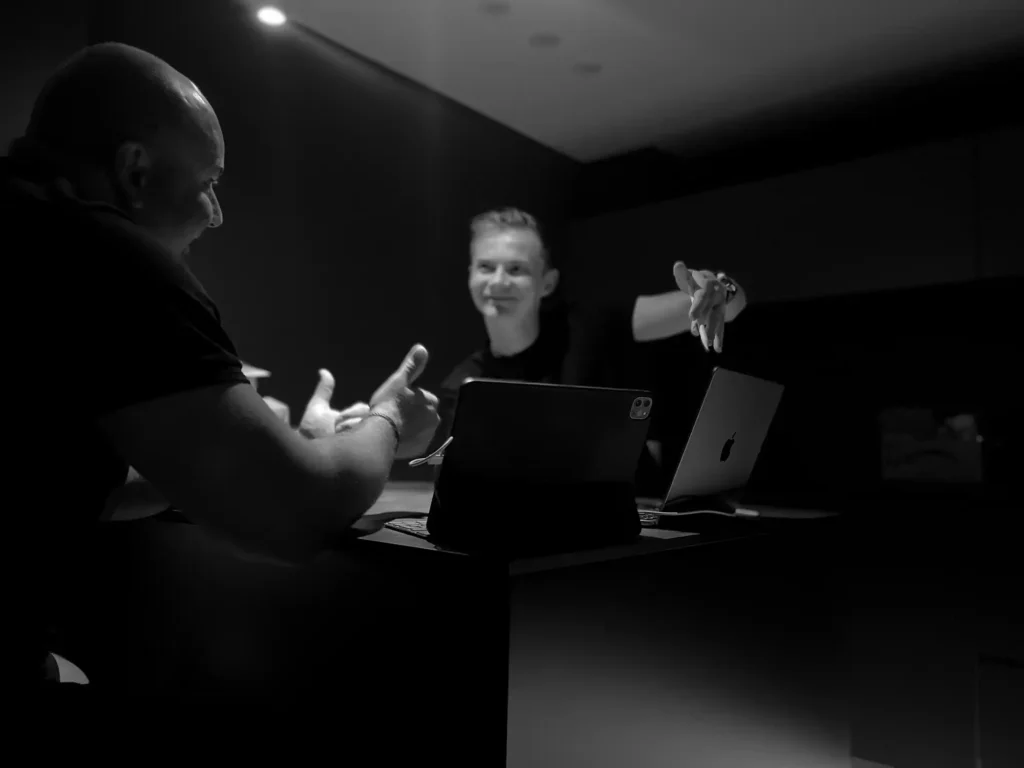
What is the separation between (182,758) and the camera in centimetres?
77

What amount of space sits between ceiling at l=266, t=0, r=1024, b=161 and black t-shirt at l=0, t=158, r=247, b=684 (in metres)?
2.04

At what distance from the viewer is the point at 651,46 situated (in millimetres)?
2697

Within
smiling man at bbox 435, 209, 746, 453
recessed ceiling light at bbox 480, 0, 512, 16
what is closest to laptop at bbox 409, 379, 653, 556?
smiling man at bbox 435, 209, 746, 453

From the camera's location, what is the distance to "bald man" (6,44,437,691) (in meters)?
0.65

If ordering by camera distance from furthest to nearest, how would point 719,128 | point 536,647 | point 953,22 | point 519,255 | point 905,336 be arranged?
point 719,128 < point 905,336 < point 953,22 < point 519,255 < point 536,647

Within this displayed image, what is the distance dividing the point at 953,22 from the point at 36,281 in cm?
290

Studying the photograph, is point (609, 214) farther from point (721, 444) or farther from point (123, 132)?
point (123, 132)

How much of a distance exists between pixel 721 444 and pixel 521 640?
0.52 m

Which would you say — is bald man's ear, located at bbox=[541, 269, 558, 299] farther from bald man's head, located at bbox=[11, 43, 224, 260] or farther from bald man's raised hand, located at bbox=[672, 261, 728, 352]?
bald man's head, located at bbox=[11, 43, 224, 260]

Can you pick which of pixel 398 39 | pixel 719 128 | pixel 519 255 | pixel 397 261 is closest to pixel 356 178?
pixel 397 261

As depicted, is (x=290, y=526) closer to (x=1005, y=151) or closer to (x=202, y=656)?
(x=202, y=656)

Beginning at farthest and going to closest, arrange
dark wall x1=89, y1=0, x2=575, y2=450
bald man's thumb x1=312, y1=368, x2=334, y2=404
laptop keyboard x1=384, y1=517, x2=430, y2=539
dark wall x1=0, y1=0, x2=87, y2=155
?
dark wall x1=89, y1=0, x2=575, y2=450 → dark wall x1=0, y1=0, x2=87, y2=155 → bald man's thumb x1=312, y1=368, x2=334, y2=404 → laptop keyboard x1=384, y1=517, x2=430, y2=539

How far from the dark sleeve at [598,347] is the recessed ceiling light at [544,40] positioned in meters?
1.11

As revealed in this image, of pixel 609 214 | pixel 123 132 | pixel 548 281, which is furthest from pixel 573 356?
pixel 609 214
